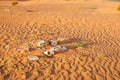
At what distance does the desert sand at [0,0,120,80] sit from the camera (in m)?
5.32

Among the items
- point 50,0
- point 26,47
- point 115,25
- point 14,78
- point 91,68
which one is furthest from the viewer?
point 50,0

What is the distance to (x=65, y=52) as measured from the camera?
21.3 ft

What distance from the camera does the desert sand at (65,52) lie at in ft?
17.5

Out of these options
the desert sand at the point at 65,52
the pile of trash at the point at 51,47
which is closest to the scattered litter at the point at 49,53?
the pile of trash at the point at 51,47

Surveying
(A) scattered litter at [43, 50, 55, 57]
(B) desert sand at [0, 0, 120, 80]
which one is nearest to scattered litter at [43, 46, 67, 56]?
(A) scattered litter at [43, 50, 55, 57]

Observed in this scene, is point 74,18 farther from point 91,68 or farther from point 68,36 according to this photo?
point 91,68

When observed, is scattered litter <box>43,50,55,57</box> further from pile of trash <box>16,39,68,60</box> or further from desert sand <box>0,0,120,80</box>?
desert sand <box>0,0,120,80</box>

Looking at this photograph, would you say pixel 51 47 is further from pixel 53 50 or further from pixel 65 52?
pixel 65 52

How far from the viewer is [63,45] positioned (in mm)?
6996

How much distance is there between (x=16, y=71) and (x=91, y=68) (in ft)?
7.02

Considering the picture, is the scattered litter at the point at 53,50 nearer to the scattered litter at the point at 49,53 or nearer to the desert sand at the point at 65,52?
the scattered litter at the point at 49,53

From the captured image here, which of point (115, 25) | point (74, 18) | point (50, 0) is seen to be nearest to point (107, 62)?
point (115, 25)

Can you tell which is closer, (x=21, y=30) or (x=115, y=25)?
(x=21, y=30)

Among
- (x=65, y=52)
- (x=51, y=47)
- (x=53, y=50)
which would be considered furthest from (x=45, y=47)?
(x=65, y=52)
